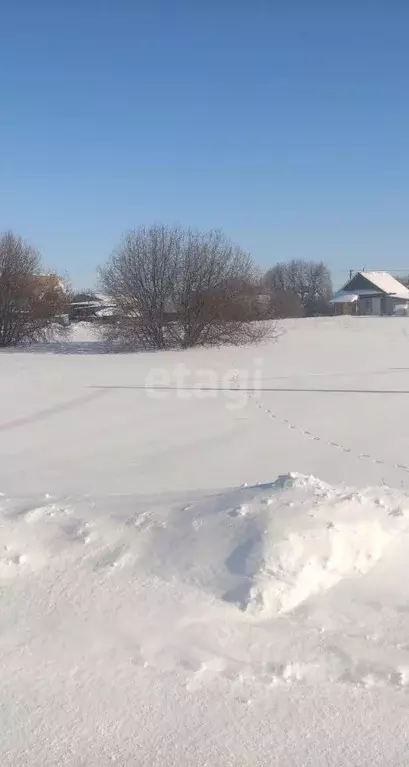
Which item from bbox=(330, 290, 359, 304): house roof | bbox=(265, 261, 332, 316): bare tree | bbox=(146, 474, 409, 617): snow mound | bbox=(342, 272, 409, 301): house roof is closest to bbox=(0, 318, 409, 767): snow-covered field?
bbox=(146, 474, 409, 617): snow mound

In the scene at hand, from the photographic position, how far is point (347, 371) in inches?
851

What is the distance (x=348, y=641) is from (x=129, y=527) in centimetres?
170

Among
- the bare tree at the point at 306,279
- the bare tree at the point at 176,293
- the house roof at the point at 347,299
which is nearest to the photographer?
the bare tree at the point at 176,293

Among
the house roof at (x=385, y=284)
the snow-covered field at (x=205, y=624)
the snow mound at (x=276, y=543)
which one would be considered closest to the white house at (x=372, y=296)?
the house roof at (x=385, y=284)

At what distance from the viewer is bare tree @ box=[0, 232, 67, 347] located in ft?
110

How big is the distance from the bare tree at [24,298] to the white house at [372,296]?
146ft

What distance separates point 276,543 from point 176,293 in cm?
2648

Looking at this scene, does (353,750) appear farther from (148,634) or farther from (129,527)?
(129,527)

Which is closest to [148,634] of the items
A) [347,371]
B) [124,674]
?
[124,674]

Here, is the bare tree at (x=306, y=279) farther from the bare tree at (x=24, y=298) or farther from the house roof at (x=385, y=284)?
the bare tree at (x=24, y=298)

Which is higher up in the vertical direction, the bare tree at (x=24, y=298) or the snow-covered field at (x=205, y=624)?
the bare tree at (x=24, y=298)

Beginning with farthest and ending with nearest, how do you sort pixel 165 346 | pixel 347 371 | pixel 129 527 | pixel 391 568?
pixel 165 346 < pixel 347 371 < pixel 129 527 < pixel 391 568

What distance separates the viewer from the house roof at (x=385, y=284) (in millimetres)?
74000

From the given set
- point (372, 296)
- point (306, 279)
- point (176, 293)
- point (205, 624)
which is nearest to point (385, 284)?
point (372, 296)
